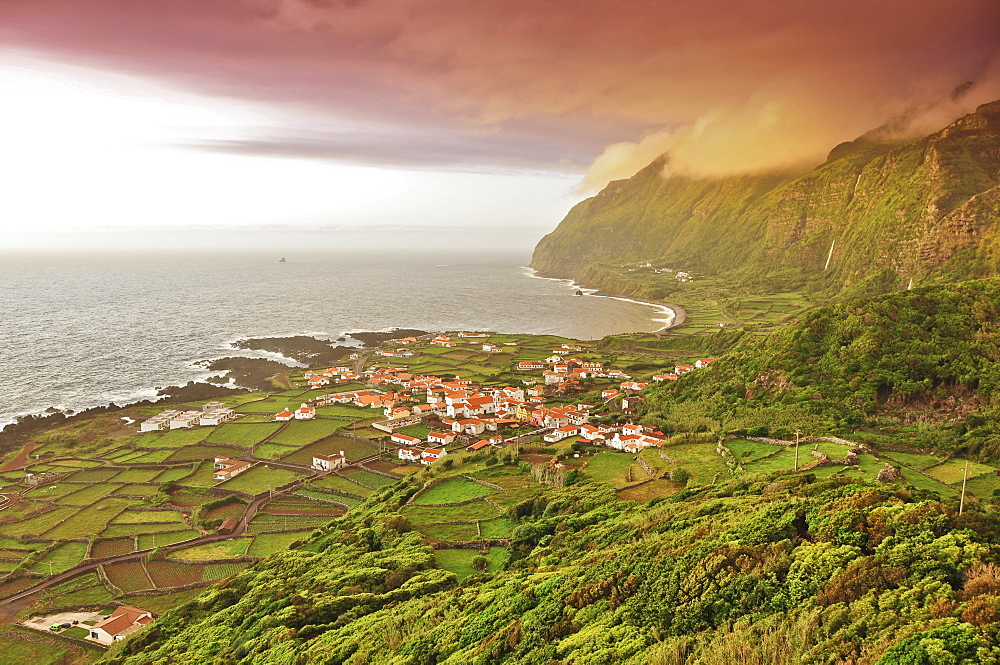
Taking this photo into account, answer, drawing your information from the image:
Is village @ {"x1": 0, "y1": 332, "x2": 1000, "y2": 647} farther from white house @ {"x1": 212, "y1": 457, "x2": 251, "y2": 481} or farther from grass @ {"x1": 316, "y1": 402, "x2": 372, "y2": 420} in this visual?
grass @ {"x1": 316, "y1": 402, "x2": 372, "y2": 420}

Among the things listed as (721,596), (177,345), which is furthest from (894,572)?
(177,345)

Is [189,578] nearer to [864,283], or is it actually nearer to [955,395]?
[955,395]

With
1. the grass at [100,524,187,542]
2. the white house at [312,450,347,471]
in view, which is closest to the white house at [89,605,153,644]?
the grass at [100,524,187,542]

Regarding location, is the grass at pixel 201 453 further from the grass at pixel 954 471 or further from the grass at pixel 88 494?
the grass at pixel 954 471

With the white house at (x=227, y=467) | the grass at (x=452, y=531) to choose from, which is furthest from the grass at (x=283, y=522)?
the grass at (x=452, y=531)

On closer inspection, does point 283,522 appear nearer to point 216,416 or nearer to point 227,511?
point 227,511

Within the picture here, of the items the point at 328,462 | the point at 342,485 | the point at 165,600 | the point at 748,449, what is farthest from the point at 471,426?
the point at 165,600
